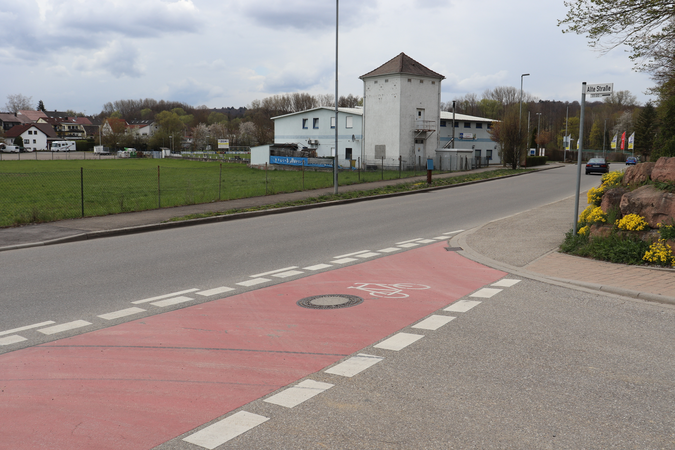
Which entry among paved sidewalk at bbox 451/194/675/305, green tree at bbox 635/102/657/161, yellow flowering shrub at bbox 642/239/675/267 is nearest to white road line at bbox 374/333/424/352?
paved sidewalk at bbox 451/194/675/305

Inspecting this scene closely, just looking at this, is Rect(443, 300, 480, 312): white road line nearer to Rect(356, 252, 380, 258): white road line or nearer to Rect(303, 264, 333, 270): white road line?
Rect(303, 264, 333, 270): white road line

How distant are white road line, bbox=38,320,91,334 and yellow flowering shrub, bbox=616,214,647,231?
9031 mm

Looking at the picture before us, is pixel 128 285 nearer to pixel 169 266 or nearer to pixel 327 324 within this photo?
pixel 169 266

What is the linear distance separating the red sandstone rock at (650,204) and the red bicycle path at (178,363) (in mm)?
4203

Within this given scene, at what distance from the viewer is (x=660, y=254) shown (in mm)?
9188

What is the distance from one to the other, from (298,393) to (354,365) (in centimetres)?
78

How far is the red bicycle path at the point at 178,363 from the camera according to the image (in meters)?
3.91

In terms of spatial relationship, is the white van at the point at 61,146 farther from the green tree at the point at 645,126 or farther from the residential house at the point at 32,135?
the green tree at the point at 645,126

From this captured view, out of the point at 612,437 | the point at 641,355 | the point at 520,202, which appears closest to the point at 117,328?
the point at 612,437

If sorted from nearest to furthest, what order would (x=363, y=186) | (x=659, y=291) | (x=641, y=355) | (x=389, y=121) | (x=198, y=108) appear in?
(x=641, y=355), (x=659, y=291), (x=363, y=186), (x=389, y=121), (x=198, y=108)

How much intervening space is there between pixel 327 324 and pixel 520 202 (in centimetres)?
1927

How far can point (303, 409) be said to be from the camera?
13.6 ft

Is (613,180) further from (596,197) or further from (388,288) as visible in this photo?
(388,288)

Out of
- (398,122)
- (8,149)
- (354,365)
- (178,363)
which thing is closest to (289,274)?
(178,363)
